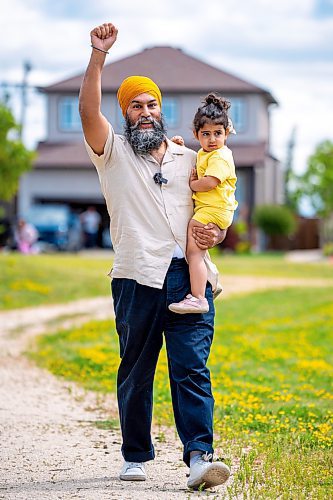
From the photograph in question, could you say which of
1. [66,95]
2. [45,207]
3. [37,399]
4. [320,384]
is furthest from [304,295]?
[66,95]

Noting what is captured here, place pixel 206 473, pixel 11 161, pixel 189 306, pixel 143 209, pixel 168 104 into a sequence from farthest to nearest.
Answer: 1. pixel 168 104
2. pixel 11 161
3. pixel 143 209
4. pixel 189 306
5. pixel 206 473

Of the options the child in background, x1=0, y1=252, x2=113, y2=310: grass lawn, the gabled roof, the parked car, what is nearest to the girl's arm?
the child in background

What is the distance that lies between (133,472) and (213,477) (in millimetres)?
586

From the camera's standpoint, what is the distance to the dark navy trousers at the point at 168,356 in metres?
6.32

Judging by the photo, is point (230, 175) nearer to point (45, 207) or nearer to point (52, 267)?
point (52, 267)

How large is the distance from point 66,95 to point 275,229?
10.1 m

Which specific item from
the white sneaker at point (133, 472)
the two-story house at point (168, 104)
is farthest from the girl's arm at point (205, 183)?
the two-story house at point (168, 104)

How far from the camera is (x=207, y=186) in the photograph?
20.6ft

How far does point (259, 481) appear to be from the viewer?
20.9ft

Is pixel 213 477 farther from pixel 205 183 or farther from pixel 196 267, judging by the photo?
pixel 205 183

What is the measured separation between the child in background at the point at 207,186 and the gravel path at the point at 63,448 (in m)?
1.02

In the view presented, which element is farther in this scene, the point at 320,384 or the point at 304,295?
the point at 304,295


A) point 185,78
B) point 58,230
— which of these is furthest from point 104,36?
point 185,78

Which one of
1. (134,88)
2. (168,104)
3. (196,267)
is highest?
(168,104)
